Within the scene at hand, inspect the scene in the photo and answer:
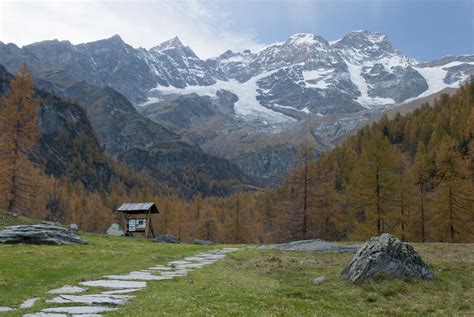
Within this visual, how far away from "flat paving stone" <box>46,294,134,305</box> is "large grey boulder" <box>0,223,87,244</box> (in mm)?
23714

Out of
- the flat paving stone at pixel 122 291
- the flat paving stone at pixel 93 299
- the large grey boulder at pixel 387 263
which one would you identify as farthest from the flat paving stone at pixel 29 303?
the large grey boulder at pixel 387 263

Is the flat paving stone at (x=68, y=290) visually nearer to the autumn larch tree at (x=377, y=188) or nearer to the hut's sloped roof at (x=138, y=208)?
the hut's sloped roof at (x=138, y=208)

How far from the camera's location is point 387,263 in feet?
71.2

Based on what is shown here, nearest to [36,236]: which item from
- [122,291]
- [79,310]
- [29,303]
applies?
[122,291]

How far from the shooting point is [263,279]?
22938mm

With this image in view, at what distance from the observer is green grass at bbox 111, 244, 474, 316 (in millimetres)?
14805

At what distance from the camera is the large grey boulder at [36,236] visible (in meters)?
36.1

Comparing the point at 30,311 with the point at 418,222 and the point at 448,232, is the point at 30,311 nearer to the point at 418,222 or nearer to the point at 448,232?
the point at 448,232

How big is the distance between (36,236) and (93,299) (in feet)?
82.7

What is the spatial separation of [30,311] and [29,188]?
199 ft

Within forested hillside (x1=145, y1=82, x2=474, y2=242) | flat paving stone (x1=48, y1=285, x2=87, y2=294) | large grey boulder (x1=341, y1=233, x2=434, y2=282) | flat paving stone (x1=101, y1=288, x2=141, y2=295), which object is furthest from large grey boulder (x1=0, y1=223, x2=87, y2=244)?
forested hillside (x1=145, y1=82, x2=474, y2=242)

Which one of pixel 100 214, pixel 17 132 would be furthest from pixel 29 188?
pixel 100 214

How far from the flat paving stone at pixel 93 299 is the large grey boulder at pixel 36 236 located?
23.7 meters

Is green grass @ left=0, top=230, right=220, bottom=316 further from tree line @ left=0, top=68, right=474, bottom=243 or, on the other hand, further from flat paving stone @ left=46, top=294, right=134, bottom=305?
tree line @ left=0, top=68, right=474, bottom=243
